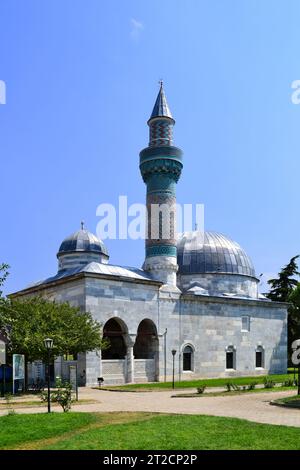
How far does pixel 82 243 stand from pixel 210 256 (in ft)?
40.5

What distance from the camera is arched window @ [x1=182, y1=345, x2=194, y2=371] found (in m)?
37.7

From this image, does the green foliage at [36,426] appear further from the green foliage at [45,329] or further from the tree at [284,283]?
the tree at [284,283]

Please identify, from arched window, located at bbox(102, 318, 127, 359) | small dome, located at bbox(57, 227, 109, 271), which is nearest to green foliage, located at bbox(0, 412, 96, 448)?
arched window, located at bbox(102, 318, 127, 359)

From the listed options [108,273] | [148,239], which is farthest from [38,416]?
[148,239]

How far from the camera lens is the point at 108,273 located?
3456cm

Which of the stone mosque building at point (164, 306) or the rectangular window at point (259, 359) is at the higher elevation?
the stone mosque building at point (164, 306)

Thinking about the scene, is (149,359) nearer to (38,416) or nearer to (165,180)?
(165,180)

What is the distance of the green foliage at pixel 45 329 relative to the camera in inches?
978

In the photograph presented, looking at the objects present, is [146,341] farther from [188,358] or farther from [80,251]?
[80,251]

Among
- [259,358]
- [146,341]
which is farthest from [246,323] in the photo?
[146,341]

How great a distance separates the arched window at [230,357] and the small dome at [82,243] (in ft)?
40.6

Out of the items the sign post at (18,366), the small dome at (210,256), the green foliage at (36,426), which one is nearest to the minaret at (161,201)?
the small dome at (210,256)

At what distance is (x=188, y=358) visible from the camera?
3794 cm
